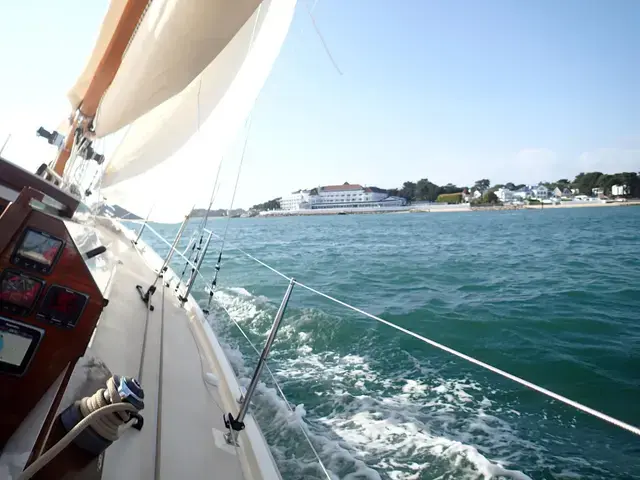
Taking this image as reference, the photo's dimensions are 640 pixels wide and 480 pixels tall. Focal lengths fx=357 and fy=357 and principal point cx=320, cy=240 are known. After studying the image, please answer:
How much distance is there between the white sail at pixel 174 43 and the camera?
1.71 meters

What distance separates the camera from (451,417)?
2.85 m

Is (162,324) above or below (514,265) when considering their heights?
above

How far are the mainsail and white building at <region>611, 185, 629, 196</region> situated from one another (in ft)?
268

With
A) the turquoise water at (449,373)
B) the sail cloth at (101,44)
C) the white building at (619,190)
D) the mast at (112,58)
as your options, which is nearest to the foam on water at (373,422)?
the turquoise water at (449,373)

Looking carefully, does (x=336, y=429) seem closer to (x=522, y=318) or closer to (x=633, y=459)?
(x=633, y=459)

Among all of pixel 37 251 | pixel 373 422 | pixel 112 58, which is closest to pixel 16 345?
pixel 37 251

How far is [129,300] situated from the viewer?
269cm

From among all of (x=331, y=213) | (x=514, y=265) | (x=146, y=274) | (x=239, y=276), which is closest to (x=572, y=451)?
(x=146, y=274)

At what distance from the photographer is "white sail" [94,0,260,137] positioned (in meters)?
1.71

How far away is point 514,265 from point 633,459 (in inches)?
287

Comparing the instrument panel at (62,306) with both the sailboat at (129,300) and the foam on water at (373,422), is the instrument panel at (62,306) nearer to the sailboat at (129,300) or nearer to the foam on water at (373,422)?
the sailboat at (129,300)

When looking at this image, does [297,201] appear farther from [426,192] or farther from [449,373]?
[449,373]

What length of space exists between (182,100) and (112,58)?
0.70 meters

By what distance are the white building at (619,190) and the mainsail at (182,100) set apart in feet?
268
